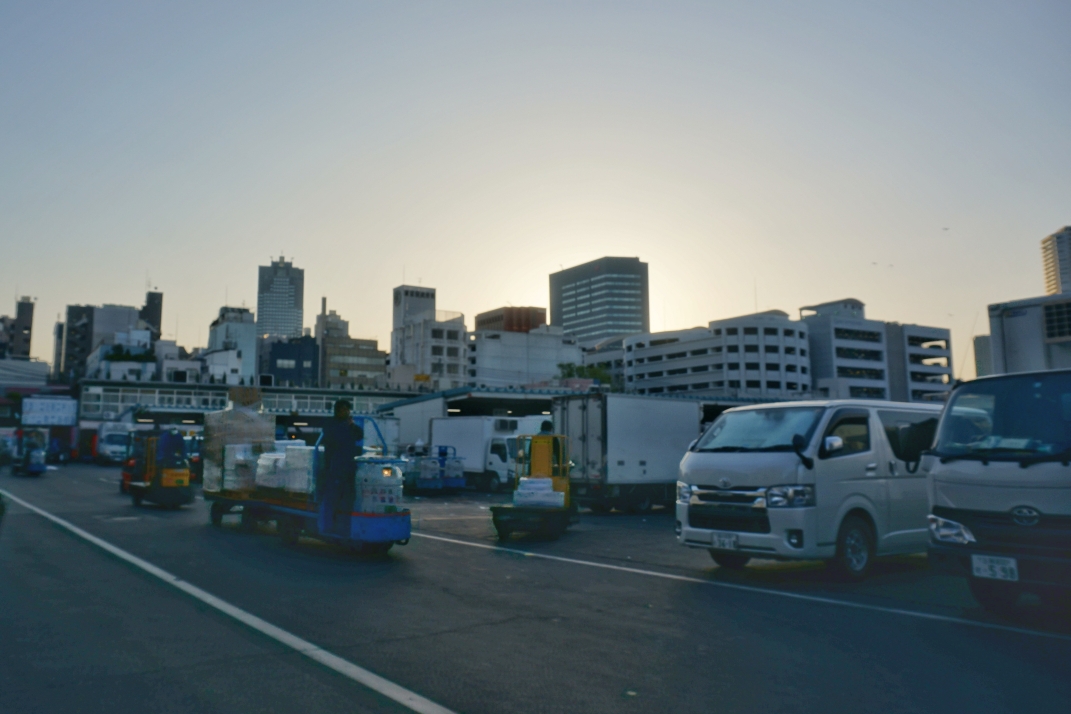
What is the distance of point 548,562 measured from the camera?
446 inches

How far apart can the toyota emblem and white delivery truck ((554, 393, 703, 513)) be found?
13934 mm

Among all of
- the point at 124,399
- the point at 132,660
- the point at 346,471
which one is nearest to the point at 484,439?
the point at 346,471

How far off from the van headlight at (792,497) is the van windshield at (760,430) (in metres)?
0.53

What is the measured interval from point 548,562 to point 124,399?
82.9 m

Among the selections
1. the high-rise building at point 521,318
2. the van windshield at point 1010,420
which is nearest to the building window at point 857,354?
the high-rise building at point 521,318

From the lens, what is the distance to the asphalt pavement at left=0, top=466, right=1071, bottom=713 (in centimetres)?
491

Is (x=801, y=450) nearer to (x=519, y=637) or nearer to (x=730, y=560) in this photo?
(x=730, y=560)

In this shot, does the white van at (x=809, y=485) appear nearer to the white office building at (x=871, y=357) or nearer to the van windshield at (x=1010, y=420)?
the van windshield at (x=1010, y=420)

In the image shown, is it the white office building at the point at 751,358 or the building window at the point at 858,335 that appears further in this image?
the building window at the point at 858,335

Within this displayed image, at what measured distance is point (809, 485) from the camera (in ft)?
29.4

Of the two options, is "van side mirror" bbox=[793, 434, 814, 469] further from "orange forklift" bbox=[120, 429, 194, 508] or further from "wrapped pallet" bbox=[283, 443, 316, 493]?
"orange forklift" bbox=[120, 429, 194, 508]

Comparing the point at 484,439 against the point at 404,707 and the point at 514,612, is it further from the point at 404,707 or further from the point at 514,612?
the point at 404,707

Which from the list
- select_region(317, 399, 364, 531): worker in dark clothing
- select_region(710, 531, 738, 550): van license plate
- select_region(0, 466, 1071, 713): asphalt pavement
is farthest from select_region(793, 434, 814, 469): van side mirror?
select_region(317, 399, 364, 531): worker in dark clothing

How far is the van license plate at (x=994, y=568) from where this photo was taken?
6.64m
